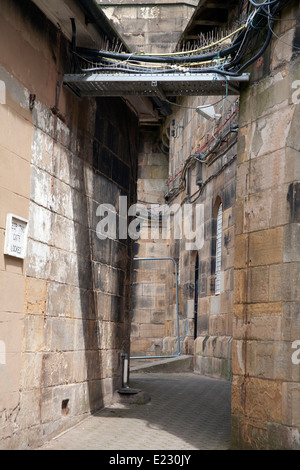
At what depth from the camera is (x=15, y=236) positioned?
710cm

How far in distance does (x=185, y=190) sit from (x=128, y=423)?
12.7m

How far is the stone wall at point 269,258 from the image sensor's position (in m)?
7.14

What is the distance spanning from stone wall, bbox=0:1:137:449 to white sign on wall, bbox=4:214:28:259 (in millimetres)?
76

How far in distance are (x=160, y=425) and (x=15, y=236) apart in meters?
3.59

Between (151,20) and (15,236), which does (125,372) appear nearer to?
(15,236)

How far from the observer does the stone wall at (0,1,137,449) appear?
23.3 feet

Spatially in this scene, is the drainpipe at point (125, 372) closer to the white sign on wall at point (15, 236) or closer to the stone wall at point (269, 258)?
the stone wall at point (269, 258)

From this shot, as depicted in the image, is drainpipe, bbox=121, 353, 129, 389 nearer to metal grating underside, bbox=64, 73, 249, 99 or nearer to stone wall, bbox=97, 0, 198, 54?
metal grating underside, bbox=64, 73, 249, 99

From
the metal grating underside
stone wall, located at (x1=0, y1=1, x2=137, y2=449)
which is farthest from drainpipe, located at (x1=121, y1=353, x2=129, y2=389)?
the metal grating underside

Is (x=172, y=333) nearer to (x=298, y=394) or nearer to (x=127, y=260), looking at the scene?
(x=127, y=260)

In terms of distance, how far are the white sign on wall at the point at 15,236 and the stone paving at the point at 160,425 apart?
2304 mm

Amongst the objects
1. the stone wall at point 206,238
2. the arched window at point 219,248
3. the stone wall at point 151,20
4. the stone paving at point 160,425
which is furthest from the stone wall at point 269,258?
the stone wall at point 151,20
